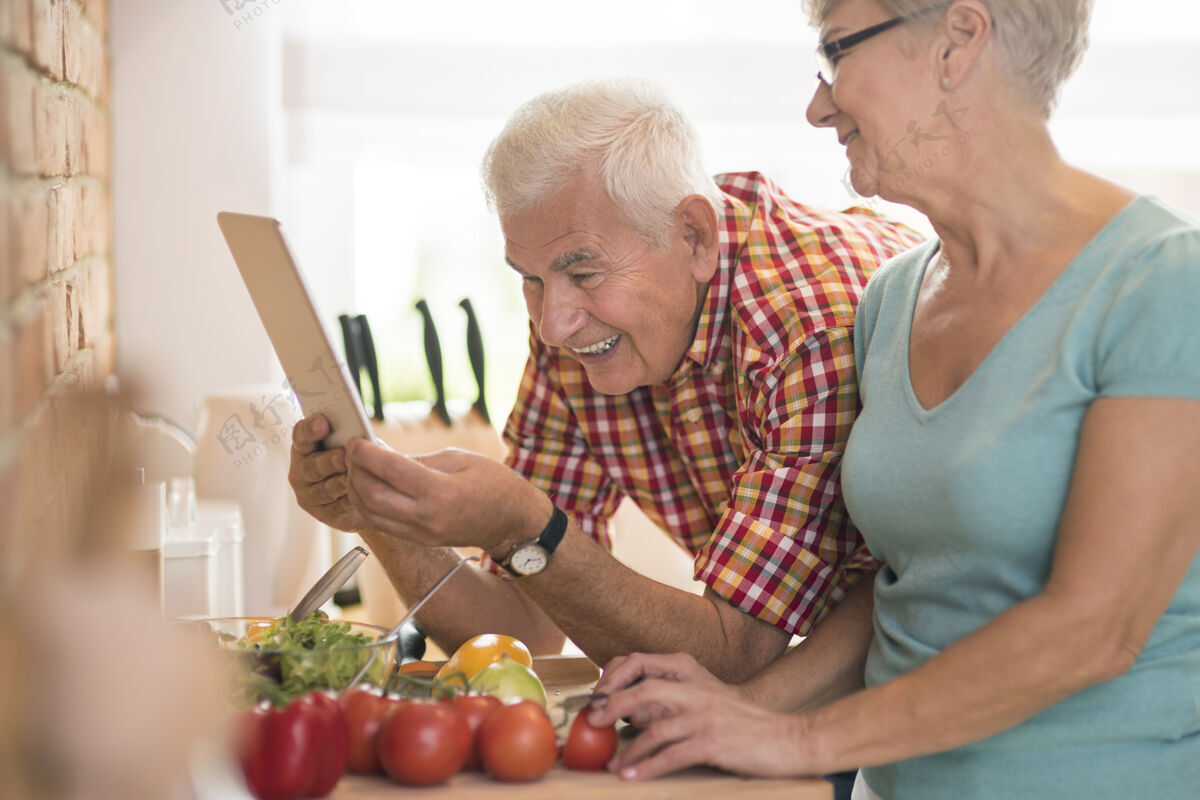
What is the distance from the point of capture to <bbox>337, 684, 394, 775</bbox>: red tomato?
0.84 metres

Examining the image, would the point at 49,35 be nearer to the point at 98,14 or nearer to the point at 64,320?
the point at 64,320

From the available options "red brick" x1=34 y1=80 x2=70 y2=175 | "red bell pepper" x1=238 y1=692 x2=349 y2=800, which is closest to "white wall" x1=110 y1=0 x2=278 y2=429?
"red brick" x1=34 y1=80 x2=70 y2=175

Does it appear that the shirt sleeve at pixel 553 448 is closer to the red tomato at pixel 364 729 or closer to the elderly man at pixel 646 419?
the elderly man at pixel 646 419

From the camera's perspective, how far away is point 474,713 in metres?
0.87

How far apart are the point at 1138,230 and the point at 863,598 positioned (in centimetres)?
50

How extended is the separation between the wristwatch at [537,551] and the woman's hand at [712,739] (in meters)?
0.22

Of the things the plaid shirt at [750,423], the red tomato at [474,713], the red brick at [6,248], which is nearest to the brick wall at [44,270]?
the red brick at [6,248]

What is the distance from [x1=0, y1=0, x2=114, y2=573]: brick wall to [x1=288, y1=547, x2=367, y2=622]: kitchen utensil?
0.30m

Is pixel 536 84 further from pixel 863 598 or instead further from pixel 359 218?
pixel 863 598

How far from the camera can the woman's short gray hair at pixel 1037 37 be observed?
992 mm

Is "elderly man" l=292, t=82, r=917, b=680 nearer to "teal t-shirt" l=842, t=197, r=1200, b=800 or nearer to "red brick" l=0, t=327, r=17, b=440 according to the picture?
"teal t-shirt" l=842, t=197, r=1200, b=800

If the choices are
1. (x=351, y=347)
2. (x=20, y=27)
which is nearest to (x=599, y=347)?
(x=20, y=27)

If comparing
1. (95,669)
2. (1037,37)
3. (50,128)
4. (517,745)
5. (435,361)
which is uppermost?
(1037,37)

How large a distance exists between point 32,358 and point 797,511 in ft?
2.54
